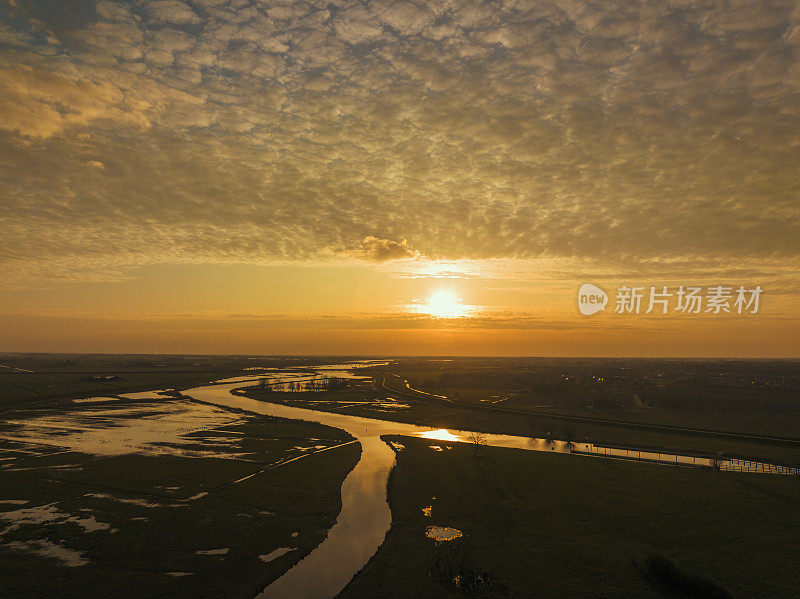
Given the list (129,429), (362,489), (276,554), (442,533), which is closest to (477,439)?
(362,489)

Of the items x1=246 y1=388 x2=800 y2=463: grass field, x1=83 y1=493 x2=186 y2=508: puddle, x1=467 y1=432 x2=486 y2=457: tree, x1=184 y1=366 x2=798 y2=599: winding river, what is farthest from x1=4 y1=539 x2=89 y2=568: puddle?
x1=246 y1=388 x2=800 y2=463: grass field

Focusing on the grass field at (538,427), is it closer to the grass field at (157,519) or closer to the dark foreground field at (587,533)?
the dark foreground field at (587,533)

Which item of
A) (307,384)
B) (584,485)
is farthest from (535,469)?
(307,384)

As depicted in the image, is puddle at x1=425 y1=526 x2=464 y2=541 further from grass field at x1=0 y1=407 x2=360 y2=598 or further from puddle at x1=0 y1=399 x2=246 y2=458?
puddle at x1=0 y1=399 x2=246 y2=458

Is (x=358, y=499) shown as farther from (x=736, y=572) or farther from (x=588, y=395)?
(x=588, y=395)

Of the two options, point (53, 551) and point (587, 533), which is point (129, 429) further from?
point (587, 533)

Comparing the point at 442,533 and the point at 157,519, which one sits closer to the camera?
the point at 442,533
